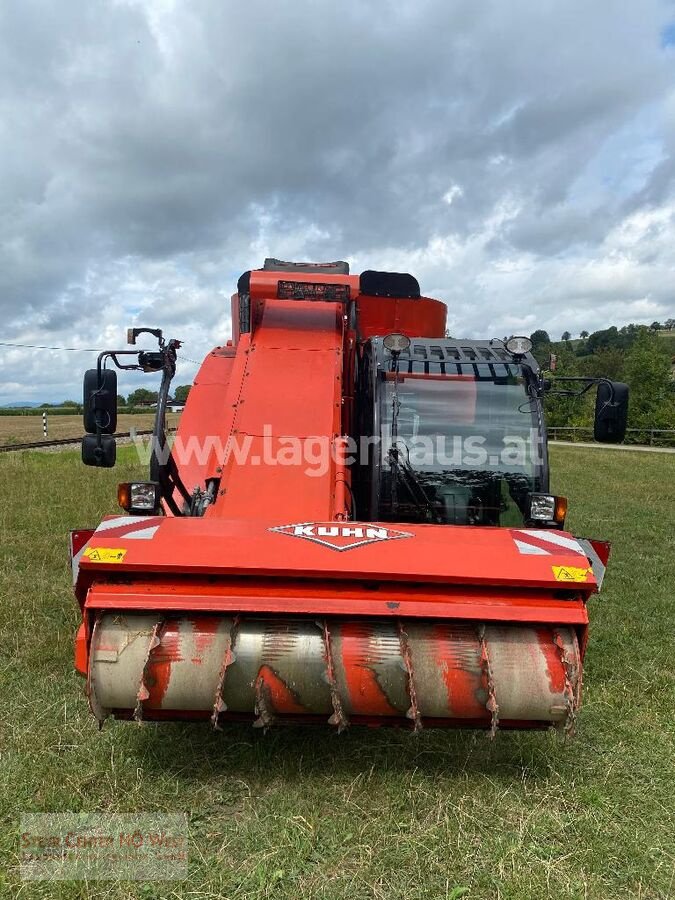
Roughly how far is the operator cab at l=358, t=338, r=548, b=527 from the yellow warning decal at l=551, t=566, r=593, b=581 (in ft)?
4.36

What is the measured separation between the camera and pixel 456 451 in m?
4.45

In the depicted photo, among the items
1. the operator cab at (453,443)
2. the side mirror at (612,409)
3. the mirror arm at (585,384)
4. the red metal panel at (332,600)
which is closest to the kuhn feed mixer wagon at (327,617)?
the red metal panel at (332,600)

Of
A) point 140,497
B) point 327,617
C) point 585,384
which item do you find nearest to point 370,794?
point 327,617

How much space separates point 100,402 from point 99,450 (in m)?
0.31

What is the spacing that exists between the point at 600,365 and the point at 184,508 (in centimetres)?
7496

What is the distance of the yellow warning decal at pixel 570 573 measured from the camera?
3.03 m

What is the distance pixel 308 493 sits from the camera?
431 centimetres

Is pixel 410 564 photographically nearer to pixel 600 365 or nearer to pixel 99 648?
pixel 99 648

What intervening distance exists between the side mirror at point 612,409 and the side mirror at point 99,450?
10.5 ft

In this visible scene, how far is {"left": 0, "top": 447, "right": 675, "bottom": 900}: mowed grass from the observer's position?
2.63m

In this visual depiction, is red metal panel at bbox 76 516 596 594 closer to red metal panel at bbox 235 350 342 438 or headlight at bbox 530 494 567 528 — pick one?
headlight at bbox 530 494 567 528

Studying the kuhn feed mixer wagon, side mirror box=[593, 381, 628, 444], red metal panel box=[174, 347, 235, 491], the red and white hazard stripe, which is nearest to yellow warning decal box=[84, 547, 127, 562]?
the kuhn feed mixer wagon

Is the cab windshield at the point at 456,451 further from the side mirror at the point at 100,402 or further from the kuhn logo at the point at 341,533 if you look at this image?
the side mirror at the point at 100,402

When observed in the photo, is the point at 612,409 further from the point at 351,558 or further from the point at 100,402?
the point at 100,402
